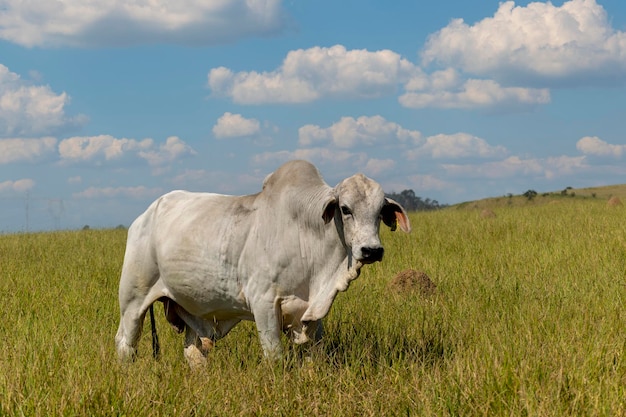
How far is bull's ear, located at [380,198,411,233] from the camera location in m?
4.73

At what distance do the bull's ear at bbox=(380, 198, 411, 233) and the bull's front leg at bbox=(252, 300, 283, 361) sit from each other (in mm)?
1004

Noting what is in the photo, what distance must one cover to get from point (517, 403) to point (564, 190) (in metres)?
31.5

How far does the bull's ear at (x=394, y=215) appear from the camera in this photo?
4734mm

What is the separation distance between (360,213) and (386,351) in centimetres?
146

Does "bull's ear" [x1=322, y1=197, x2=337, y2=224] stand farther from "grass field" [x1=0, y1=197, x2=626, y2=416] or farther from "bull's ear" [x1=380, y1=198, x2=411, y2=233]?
"grass field" [x1=0, y1=197, x2=626, y2=416]

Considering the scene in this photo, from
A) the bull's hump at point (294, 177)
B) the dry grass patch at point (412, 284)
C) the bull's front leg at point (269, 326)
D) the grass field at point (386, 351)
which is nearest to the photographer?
the grass field at point (386, 351)

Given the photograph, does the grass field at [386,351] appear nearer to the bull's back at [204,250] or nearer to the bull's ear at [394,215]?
the bull's back at [204,250]

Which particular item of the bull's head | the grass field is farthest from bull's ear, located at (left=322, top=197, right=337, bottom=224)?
the grass field

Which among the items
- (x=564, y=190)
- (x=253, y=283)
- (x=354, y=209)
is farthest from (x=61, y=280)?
(x=564, y=190)

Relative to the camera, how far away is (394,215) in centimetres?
488

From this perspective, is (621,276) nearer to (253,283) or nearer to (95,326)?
(253,283)

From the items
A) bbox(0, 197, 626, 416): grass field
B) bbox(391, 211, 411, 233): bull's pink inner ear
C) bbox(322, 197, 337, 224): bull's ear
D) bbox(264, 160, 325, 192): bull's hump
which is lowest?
bbox(0, 197, 626, 416): grass field

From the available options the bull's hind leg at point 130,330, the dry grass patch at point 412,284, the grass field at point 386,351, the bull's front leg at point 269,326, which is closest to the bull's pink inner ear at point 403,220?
the grass field at point 386,351

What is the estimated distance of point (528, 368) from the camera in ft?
14.0
